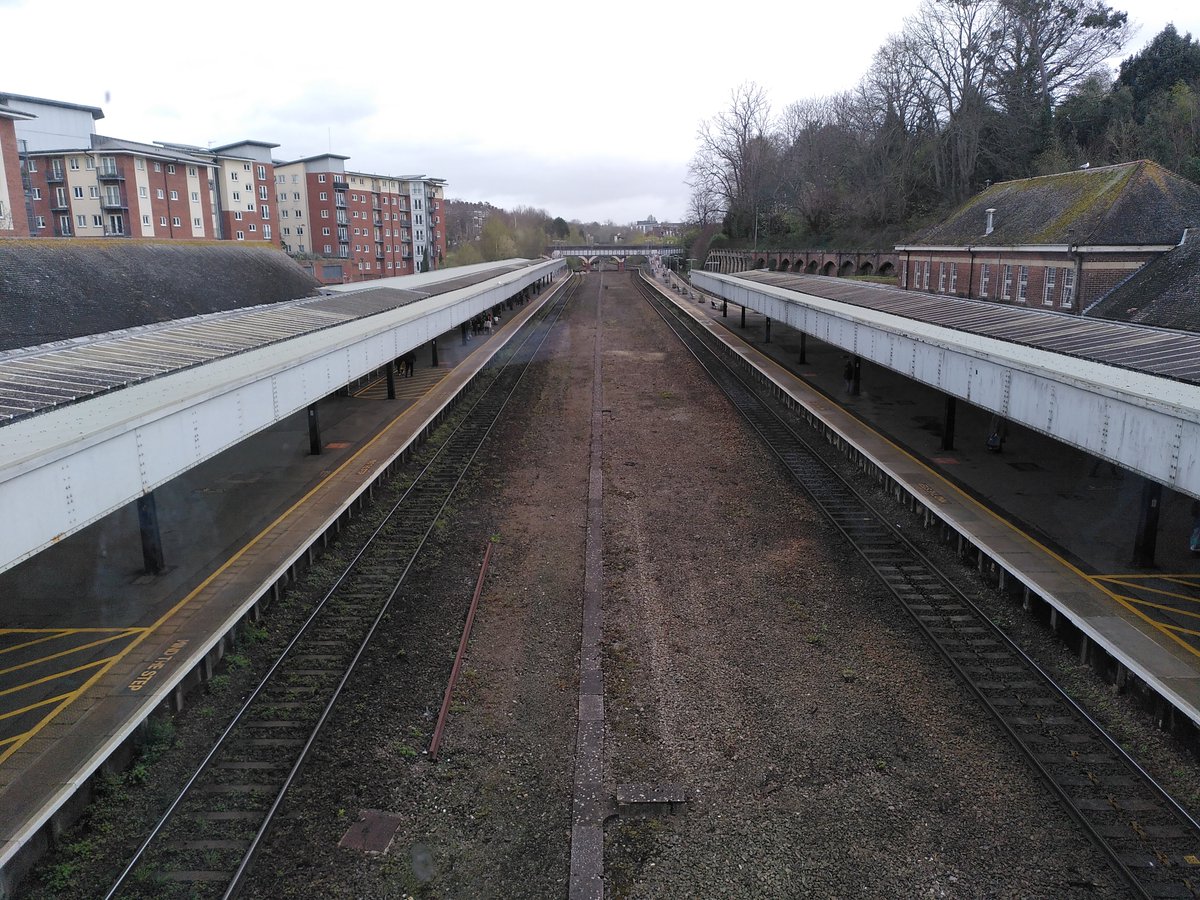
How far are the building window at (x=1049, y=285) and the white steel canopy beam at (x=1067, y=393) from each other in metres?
13.0

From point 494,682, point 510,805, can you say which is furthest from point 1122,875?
point 494,682

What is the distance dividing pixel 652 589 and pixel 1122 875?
22.3ft

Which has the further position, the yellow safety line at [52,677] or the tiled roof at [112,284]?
the tiled roof at [112,284]

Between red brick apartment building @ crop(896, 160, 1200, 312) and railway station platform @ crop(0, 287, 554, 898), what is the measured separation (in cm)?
2330

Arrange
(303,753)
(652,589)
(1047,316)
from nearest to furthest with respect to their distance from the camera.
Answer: (303,753)
(652,589)
(1047,316)

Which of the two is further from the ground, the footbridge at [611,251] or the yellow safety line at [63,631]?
the footbridge at [611,251]

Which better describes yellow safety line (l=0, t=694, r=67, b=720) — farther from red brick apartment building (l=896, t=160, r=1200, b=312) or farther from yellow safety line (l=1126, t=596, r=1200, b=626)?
red brick apartment building (l=896, t=160, r=1200, b=312)

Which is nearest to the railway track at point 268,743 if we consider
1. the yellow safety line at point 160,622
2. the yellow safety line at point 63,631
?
the yellow safety line at point 160,622

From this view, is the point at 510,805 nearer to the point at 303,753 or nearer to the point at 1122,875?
the point at 303,753

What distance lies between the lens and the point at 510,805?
7832mm

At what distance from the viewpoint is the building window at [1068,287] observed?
29.0m

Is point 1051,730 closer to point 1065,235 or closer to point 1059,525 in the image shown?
point 1059,525

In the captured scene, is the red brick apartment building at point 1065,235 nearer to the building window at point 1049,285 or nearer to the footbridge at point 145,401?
the building window at point 1049,285

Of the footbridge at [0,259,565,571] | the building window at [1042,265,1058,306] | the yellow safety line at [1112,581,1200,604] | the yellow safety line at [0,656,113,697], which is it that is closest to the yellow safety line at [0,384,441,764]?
the yellow safety line at [0,656,113,697]
